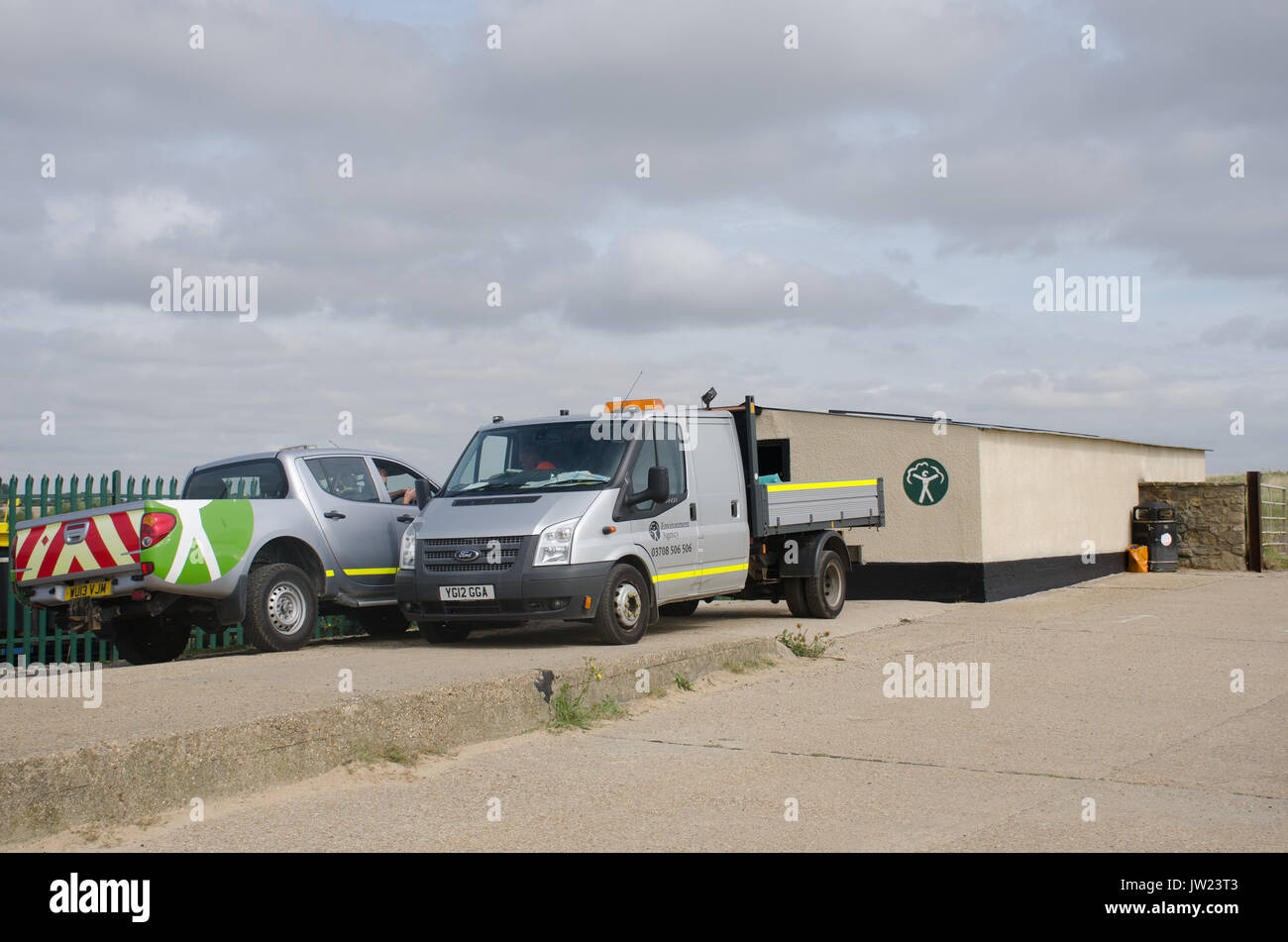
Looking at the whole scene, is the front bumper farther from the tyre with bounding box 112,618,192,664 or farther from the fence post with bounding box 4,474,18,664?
the fence post with bounding box 4,474,18,664

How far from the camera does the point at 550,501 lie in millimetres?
10539

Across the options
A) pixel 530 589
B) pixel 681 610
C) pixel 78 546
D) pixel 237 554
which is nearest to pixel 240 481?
pixel 237 554

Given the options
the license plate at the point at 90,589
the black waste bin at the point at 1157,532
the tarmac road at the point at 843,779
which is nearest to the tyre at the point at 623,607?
the tarmac road at the point at 843,779

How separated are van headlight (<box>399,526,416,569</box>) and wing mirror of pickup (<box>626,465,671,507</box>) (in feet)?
6.59

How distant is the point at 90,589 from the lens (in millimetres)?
9750

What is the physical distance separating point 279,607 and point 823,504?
6.57 meters

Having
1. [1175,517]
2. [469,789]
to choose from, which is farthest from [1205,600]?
[469,789]

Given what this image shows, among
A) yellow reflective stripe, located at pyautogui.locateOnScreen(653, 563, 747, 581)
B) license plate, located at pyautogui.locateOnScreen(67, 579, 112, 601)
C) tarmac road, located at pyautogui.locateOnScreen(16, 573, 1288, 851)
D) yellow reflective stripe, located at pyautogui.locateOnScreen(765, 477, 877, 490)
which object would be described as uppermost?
yellow reflective stripe, located at pyautogui.locateOnScreen(765, 477, 877, 490)

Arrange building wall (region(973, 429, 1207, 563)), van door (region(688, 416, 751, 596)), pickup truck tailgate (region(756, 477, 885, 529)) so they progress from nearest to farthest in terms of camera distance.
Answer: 1. van door (region(688, 416, 751, 596))
2. pickup truck tailgate (region(756, 477, 885, 529))
3. building wall (region(973, 429, 1207, 563))

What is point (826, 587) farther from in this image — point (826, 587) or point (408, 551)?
point (408, 551)

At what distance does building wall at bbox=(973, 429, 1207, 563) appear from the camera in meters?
17.7

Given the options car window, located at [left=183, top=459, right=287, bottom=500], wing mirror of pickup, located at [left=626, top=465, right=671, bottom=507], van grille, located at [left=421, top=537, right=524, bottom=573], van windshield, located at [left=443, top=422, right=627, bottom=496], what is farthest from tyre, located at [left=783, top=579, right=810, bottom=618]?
car window, located at [left=183, top=459, right=287, bottom=500]
